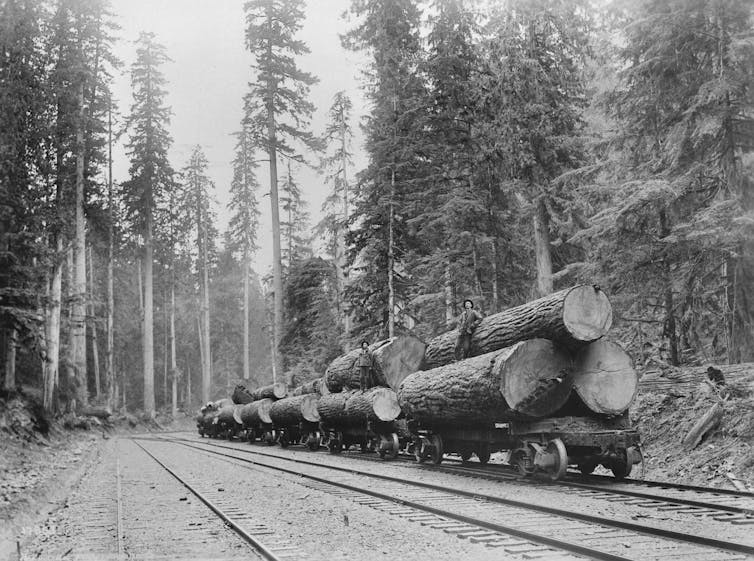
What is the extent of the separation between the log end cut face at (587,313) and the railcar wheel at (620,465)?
168 centimetres

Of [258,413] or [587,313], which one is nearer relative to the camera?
[587,313]

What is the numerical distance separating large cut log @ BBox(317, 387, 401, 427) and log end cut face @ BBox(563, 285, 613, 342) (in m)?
6.77

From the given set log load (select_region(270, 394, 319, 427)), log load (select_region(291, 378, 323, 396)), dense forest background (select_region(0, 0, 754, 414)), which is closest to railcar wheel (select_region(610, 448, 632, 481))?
dense forest background (select_region(0, 0, 754, 414))

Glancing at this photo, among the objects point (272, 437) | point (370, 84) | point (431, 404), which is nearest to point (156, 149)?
point (370, 84)

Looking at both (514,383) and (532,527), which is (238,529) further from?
(514,383)

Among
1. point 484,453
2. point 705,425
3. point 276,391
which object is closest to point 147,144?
point 276,391

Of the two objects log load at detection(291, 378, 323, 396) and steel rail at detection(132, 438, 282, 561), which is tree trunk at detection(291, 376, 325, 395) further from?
steel rail at detection(132, 438, 282, 561)

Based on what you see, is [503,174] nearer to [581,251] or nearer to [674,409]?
[581,251]

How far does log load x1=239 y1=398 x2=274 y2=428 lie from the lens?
25.1m

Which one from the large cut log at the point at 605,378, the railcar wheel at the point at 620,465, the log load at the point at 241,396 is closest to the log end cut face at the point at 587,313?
the large cut log at the point at 605,378

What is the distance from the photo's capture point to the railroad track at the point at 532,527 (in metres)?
5.03

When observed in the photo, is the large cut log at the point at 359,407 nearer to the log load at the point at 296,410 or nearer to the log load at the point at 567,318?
the log load at the point at 296,410

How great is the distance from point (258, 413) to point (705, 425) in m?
18.7

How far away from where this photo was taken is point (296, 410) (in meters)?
21.1
